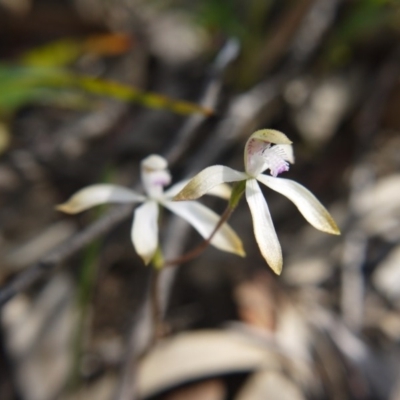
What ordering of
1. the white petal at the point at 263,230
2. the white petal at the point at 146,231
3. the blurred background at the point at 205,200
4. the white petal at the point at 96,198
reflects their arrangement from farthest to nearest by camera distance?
the blurred background at the point at 205,200
the white petal at the point at 96,198
the white petal at the point at 146,231
the white petal at the point at 263,230

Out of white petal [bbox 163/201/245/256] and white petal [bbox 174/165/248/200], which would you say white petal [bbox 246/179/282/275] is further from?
white petal [bbox 163/201/245/256]

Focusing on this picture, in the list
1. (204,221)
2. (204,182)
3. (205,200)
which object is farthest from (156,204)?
(205,200)

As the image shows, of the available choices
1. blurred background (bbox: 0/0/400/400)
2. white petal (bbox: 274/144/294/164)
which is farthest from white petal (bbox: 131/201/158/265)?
white petal (bbox: 274/144/294/164)

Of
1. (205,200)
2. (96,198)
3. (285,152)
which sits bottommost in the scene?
(205,200)

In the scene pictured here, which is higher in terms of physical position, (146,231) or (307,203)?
(146,231)

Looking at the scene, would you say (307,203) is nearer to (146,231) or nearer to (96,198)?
(146,231)

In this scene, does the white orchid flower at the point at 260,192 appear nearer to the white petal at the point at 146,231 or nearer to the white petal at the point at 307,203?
the white petal at the point at 307,203

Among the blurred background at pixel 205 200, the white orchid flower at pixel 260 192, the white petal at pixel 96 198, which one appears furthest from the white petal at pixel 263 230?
the blurred background at pixel 205 200
